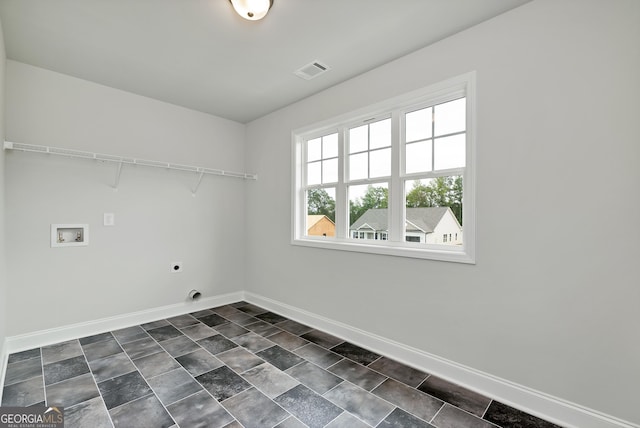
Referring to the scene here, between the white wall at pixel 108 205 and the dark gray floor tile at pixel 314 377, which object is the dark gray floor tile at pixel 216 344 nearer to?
the dark gray floor tile at pixel 314 377

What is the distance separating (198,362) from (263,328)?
878 mm

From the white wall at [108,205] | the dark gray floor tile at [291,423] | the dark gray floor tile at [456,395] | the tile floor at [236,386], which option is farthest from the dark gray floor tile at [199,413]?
the white wall at [108,205]

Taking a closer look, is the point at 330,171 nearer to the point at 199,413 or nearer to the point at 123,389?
the point at 199,413

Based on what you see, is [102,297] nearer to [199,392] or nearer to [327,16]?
[199,392]

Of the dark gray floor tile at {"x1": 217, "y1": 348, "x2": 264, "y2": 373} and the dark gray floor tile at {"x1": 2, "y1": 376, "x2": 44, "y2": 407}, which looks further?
the dark gray floor tile at {"x1": 217, "y1": 348, "x2": 264, "y2": 373}

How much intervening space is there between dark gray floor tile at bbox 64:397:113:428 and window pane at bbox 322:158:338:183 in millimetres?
2669

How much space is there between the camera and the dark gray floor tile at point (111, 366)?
2.30 metres

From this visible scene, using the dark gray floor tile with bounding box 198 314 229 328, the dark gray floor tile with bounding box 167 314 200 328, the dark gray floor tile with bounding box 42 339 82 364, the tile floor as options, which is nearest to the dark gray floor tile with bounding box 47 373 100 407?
the tile floor

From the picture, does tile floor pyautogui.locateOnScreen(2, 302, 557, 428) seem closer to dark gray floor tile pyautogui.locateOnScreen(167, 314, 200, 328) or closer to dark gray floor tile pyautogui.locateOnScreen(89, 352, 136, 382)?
dark gray floor tile pyautogui.locateOnScreen(89, 352, 136, 382)

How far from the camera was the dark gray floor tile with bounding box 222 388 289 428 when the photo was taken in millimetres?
1809

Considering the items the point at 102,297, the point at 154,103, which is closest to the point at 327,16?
the point at 154,103

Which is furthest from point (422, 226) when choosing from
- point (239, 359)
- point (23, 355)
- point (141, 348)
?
point (23, 355)

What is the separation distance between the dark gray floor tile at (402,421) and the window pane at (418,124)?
209 cm

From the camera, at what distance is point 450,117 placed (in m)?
2.42
